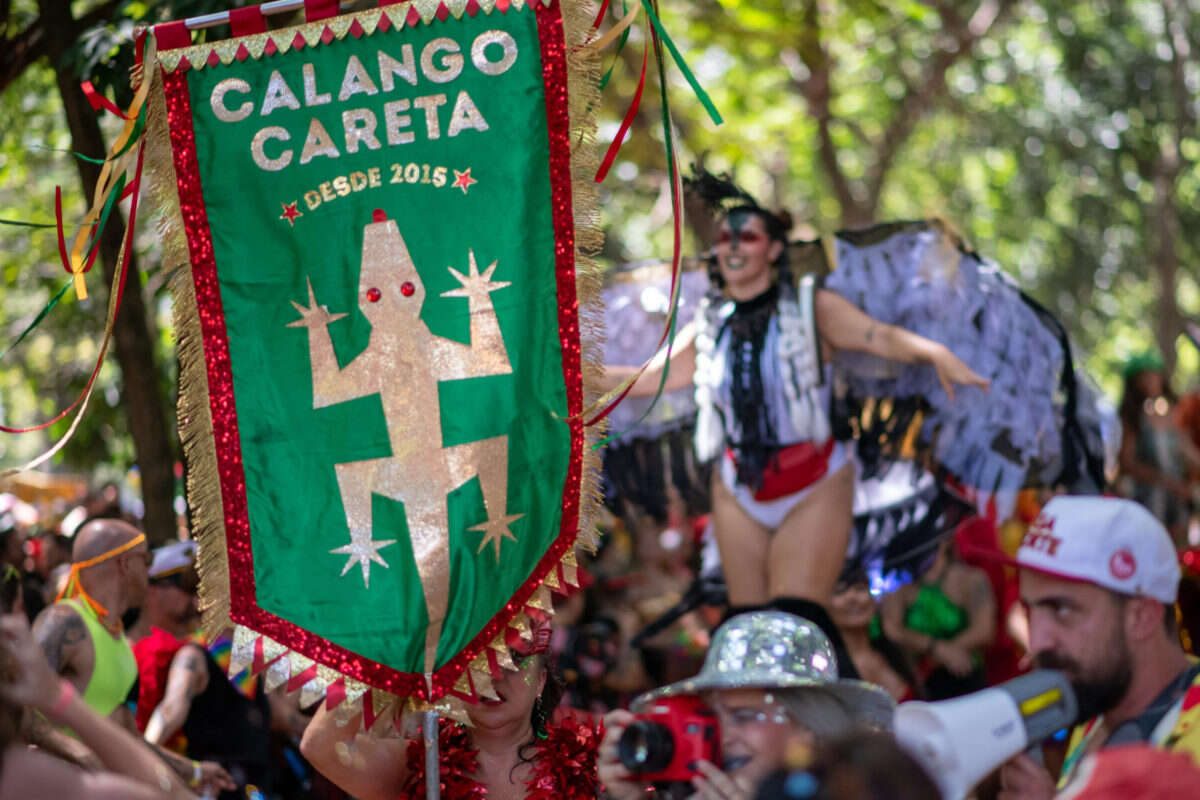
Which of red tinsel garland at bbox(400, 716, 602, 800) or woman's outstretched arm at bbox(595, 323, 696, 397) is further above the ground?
woman's outstretched arm at bbox(595, 323, 696, 397)

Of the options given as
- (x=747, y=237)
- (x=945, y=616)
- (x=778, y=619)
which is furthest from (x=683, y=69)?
(x=945, y=616)

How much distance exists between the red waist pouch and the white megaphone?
3.30 meters

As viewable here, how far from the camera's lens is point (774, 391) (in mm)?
5422

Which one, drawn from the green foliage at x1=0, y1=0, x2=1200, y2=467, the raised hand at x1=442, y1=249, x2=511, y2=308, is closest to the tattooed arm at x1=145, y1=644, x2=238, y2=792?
the raised hand at x1=442, y1=249, x2=511, y2=308

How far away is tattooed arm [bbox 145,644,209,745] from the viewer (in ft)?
15.0

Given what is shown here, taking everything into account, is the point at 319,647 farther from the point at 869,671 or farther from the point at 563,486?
the point at 869,671

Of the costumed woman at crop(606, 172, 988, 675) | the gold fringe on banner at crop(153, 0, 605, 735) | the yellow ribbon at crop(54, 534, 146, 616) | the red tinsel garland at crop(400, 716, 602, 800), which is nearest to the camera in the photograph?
the red tinsel garland at crop(400, 716, 602, 800)

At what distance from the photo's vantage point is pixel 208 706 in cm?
487

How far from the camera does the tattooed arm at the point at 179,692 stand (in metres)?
4.58

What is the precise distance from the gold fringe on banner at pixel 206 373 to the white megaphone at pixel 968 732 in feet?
4.44

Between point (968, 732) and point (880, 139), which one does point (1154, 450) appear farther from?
point (880, 139)

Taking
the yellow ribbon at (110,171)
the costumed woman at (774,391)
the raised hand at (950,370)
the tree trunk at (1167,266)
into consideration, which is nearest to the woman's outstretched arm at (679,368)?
the costumed woman at (774,391)

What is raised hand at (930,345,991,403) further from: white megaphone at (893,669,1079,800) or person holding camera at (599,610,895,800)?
white megaphone at (893,669,1079,800)

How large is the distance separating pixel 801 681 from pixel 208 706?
112 inches
